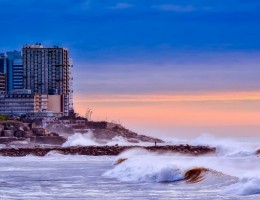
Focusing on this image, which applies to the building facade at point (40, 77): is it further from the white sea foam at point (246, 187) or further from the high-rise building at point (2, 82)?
the white sea foam at point (246, 187)

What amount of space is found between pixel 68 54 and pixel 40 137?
77.0 m

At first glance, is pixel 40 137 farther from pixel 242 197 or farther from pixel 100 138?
pixel 242 197

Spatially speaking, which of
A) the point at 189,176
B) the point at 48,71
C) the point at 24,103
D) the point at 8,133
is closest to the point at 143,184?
the point at 189,176

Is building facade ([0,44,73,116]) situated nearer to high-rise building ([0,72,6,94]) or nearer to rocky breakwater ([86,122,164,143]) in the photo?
high-rise building ([0,72,6,94])

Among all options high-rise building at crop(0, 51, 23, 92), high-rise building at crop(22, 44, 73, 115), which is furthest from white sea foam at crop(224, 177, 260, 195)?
high-rise building at crop(0, 51, 23, 92)

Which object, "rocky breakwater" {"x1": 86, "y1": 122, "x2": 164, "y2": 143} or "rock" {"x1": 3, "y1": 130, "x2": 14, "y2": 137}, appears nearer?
"rock" {"x1": 3, "y1": 130, "x2": 14, "y2": 137}

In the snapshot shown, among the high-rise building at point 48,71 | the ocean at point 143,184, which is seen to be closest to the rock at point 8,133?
the high-rise building at point 48,71

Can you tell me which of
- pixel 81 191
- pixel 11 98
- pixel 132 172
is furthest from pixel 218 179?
pixel 11 98

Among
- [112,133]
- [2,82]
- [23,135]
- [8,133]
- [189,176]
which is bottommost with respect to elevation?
[189,176]

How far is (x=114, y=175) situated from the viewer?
27.7 m

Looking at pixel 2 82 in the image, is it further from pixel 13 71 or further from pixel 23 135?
pixel 23 135

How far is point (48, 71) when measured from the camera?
181250 mm

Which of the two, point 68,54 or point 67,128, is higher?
point 68,54

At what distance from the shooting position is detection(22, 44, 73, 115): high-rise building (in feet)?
587
